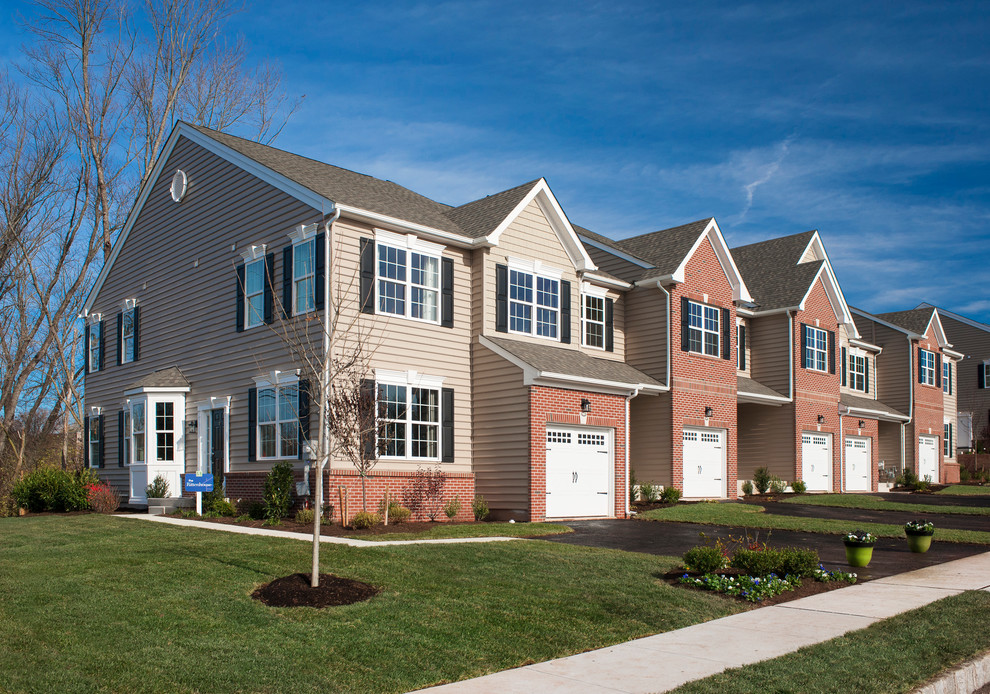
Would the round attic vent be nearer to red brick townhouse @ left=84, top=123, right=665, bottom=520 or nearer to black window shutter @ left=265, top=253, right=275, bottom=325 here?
red brick townhouse @ left=84, top=123, right=665, bottom=520

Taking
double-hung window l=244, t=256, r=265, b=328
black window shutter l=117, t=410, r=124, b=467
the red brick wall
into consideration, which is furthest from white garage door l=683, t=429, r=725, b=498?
black window shutter l=117, t=410, r=124, b=467

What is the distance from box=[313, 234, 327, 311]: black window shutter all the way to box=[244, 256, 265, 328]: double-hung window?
2749 millimetres

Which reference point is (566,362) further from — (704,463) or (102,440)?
(102,440)

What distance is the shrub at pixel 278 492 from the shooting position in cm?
1833

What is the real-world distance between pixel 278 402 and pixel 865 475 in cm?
2710

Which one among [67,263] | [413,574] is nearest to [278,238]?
[413,574]

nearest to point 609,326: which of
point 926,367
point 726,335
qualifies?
point 726,335

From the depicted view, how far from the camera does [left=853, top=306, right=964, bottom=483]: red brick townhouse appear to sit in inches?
1604

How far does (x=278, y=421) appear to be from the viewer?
64.8 ft

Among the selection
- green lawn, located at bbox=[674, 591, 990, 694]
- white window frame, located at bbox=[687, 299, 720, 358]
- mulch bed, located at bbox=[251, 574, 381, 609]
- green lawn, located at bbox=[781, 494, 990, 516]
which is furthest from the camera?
white window frame, located at bbox=[687, 299, 720, 358]

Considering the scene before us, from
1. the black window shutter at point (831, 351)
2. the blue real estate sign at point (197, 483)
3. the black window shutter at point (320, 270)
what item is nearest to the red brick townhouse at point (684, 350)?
the black window shutter at point (831, 351)

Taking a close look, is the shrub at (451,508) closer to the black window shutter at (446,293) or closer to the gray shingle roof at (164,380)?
the black window shutter at (446,293)

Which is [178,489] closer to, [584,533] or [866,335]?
[584,533]

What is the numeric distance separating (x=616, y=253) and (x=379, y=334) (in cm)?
1116
